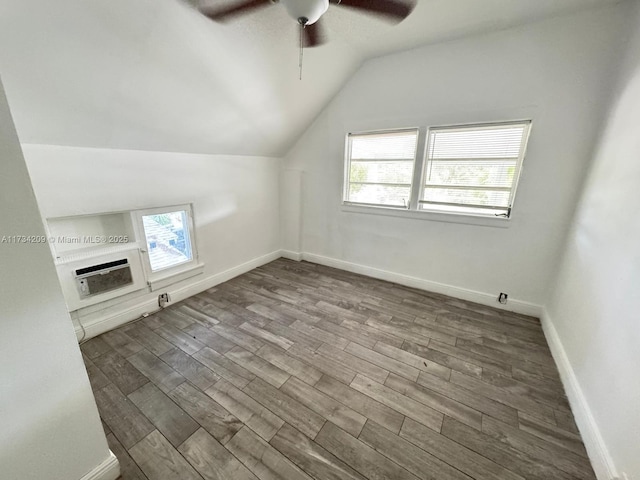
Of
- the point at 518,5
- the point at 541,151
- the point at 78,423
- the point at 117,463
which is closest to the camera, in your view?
the point at 78,423

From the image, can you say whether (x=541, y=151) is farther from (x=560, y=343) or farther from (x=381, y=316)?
(x=381, y=316)

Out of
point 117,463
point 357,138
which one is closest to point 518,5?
point 357,138

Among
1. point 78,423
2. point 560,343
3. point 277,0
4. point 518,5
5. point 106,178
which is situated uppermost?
point 518,5

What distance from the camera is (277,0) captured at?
1251 mm

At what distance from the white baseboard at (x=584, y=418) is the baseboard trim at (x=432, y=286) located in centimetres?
47

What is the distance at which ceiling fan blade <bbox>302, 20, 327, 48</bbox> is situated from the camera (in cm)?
156

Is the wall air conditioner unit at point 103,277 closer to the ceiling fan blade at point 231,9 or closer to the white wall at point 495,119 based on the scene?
the ceiling fan blade at point 231,9

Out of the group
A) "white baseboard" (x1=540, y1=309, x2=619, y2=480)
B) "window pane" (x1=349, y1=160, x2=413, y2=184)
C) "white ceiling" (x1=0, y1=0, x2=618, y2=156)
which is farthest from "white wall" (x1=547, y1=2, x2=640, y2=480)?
"window pane" (x1=349, y1=160, x2=413, y2=184)

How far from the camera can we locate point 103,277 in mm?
2100

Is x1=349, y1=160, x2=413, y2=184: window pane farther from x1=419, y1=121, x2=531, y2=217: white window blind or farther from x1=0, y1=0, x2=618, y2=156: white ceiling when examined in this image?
x1=0, y1=0, x2=618, y2=156: white ceiling

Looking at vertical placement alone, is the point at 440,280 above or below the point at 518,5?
below

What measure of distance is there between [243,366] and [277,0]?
2.29m

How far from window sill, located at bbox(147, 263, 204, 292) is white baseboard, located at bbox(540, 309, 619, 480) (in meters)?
3.34

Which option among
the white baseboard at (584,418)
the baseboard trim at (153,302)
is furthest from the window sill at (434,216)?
the baseboard trim at (153,302)
